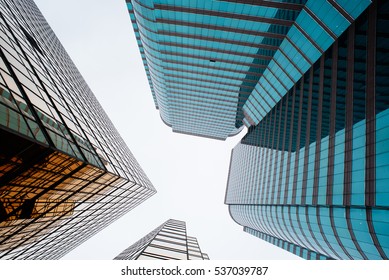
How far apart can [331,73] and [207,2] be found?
23669 mm

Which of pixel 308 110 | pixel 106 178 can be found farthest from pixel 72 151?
pixel 308 110

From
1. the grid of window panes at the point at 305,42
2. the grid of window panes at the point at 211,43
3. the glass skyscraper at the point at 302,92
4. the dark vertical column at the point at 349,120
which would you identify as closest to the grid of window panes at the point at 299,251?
the glass skyscraper at the point at 302,92

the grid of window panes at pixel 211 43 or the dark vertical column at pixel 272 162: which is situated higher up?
the grid of window panes at pixel 211 43

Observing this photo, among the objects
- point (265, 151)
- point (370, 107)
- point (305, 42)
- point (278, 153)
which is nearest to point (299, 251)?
point (265, 151)

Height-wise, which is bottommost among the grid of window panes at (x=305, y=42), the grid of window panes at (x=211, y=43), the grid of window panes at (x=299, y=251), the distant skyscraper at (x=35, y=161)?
the grid of window panes at (x=299, y=251)

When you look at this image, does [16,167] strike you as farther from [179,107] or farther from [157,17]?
[179,107]

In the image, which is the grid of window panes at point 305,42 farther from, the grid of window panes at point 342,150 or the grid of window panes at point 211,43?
the grid of window panes at point 211,43

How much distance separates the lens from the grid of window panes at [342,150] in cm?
2698

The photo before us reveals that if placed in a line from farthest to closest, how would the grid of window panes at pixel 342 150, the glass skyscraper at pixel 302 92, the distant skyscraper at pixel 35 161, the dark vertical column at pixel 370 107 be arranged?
the glass skyscraper at pixel 302 92, the grid of window panes at pixel 342 150, the dark vertical column at pixel 370 107, the distant skyscraper at pixel 35 161

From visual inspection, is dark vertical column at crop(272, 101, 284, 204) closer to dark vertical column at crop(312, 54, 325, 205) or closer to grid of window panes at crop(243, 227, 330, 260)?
dark vertical column at crop(312, 54, 325, 205)

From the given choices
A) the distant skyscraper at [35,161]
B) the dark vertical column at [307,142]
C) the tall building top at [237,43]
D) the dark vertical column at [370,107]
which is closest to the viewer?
the distant skyscraper at [35,161]

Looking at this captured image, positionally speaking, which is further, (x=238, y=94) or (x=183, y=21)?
(x=238, y=94)

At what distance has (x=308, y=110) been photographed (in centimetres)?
4591

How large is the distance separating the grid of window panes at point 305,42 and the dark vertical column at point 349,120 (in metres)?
2.70
